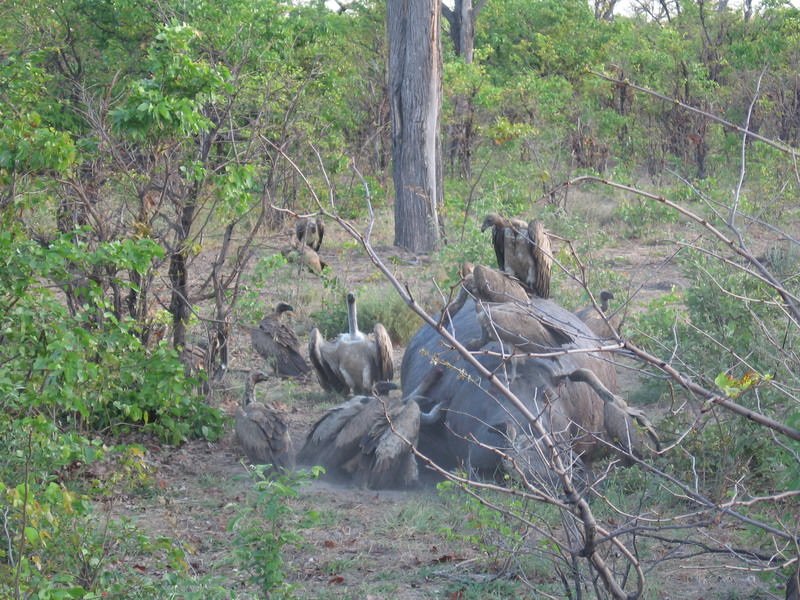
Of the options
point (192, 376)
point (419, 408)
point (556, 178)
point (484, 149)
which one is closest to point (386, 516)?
point (419, 408)

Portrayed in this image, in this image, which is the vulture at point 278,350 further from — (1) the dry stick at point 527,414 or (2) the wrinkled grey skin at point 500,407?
(1) the dry stick at point 527,414

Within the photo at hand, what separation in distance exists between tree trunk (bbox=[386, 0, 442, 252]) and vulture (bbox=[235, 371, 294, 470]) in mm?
7569

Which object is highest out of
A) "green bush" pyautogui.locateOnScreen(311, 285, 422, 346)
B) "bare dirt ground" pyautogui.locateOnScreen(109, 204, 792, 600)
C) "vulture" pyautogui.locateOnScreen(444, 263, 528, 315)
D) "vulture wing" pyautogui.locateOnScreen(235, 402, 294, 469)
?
"vulture" pyautogui.locateOnScreen(444, 263, 528, 315)

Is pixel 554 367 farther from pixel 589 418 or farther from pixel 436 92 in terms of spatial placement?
pixel 436 92

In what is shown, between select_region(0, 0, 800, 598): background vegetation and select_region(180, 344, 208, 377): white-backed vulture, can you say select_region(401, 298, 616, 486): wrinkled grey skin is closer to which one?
select_region(0, 0, 800, 598): background vegetation

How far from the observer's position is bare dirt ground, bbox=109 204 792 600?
3.98 m

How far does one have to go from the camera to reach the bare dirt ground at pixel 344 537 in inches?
157

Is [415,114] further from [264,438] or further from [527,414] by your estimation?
[527,414]

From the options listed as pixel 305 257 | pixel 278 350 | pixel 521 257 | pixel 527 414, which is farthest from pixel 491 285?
pixel 305 257

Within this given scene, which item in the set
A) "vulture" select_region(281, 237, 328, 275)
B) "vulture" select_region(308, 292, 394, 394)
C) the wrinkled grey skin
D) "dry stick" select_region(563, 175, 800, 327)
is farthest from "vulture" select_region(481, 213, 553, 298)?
"vulture" select_region(281, 237, 328, 275)

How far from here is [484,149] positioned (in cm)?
1769

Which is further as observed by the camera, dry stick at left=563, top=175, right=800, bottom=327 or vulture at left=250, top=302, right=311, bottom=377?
vulture at left=250, top=302, right=311, bottom=377

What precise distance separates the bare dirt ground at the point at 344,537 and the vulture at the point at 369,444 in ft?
0.34

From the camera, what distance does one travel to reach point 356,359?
6.83 m
